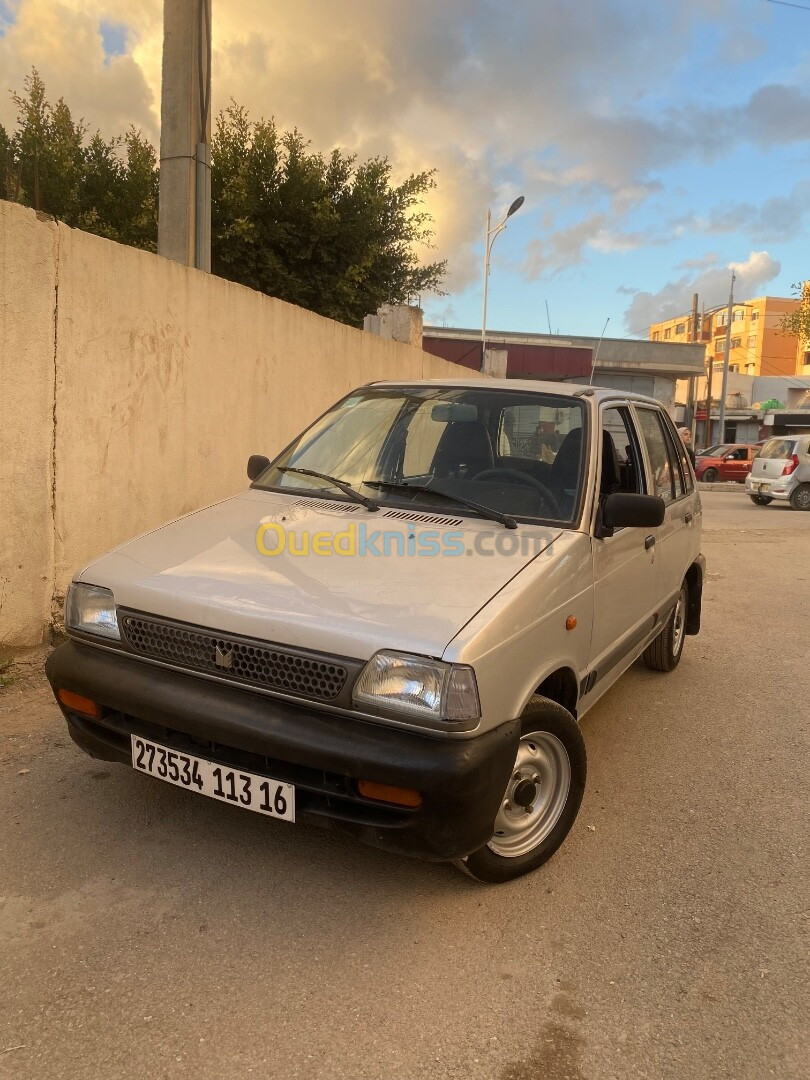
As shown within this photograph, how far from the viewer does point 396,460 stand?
12.5ft

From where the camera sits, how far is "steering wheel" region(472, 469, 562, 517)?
3.28 m

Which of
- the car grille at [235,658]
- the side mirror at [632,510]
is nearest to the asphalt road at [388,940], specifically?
the car grille at [235,658]

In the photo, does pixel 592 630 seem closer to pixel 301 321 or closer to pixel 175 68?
pixel 301 321

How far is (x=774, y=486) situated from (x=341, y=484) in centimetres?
1798

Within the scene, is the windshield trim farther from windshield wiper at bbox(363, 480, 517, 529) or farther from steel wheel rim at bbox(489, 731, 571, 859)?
steel wheel rim at bbox(489, 731, 571, 859)

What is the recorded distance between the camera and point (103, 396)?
4.88 m

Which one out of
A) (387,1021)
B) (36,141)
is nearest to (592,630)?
(387,1021)

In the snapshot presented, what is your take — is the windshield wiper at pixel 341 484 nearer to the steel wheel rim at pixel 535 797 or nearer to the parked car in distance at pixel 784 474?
the steel wheel rim at pixel 535 797

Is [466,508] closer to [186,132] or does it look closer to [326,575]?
[326,575]

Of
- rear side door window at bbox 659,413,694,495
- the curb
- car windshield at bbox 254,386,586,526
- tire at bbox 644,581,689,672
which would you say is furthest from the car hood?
the curb

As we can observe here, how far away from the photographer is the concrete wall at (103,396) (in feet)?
14.3

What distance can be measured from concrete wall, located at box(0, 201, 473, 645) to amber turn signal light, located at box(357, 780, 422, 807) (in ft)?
9.57

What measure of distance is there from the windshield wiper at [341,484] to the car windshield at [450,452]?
1cm

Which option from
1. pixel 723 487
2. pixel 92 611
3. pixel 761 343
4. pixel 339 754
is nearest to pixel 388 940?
pixel 339 754
